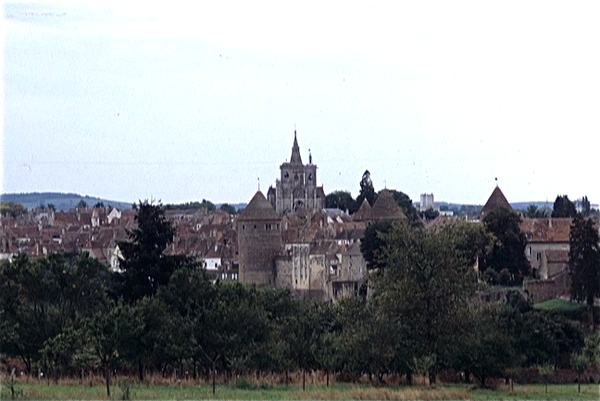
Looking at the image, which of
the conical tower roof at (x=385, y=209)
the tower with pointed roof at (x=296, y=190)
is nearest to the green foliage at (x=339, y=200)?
the tower with pointed roof at (x=296, y=190)

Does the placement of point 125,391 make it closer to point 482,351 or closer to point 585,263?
point 482,351

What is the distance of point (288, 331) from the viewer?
31.6 metres

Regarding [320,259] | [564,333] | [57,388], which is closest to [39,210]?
[320,259]

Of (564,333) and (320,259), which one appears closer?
(564,333)

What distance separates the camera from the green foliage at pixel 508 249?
188ft

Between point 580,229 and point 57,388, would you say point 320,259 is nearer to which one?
point 580,229

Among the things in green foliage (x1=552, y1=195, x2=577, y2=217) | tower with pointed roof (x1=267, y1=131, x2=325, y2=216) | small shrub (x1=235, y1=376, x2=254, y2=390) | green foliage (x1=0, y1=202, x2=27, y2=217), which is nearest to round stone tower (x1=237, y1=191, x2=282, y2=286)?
green foliage (x1=552, y1=195, x2=577, y2=217)

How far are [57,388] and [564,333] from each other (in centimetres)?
1831

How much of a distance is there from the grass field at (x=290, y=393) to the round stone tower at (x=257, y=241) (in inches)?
1637

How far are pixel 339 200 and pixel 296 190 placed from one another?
16.5ft

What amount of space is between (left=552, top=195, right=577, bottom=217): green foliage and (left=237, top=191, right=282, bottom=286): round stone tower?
16654 mm

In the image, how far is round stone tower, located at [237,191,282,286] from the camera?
225ft

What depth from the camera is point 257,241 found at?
6900 cm

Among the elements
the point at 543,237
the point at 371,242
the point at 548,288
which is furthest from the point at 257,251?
the point at 548,288
